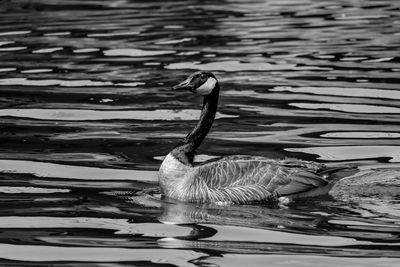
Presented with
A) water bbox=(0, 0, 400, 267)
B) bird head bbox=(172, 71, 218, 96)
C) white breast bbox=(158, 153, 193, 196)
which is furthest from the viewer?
bird head bbox=(172, 71, 218, 96)

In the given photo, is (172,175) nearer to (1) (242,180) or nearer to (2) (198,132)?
(2) (198,132)

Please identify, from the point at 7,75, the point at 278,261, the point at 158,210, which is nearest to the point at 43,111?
the point at 7,75

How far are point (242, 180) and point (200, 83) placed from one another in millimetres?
1460

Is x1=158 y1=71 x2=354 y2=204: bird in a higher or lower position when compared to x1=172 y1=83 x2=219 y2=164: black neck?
lower

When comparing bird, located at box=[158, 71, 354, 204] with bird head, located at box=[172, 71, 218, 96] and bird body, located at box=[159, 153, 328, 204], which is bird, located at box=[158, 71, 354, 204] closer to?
bird body, located at box=[159, 153, 328, 204]

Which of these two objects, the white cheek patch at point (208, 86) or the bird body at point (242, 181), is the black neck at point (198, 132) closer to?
the white cheek patch at point (208, 86)

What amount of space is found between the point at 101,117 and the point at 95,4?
16429 millimetres

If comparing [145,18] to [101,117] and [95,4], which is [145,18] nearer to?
[95,4]

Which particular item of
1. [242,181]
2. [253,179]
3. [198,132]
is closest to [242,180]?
[242,181]

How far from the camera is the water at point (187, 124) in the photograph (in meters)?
12.6

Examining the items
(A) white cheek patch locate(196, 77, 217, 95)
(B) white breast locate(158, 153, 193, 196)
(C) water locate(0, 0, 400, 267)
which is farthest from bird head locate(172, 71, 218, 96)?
(C) water locate(0, 0, 400, 267)

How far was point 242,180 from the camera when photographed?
1505cm

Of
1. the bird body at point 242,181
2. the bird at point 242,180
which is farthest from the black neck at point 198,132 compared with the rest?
the bird body at point 242,181

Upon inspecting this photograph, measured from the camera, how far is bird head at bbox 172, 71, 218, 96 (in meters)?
15.5
